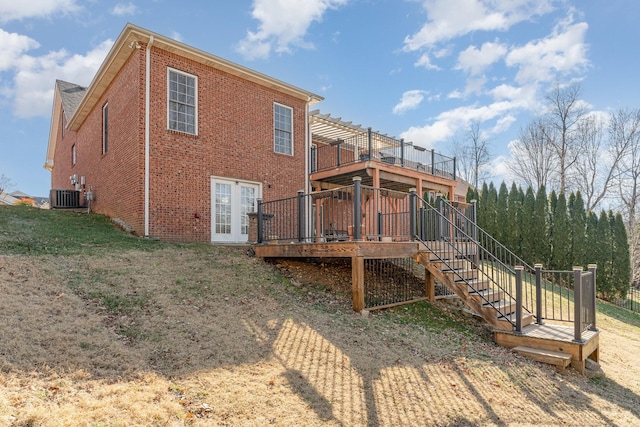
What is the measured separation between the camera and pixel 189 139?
1118 centimetres

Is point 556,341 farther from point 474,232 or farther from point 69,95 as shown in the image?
point 69,95

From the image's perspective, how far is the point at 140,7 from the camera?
11.6m

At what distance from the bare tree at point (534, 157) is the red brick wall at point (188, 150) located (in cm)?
1996

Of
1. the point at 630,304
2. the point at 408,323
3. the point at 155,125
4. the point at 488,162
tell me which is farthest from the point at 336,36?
the point at 488,162

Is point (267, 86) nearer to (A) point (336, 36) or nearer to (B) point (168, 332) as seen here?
(A) point (336, 36)

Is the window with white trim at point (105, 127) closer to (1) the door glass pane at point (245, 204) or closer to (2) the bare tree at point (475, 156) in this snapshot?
(1) the door glass pane at point (245, 204)

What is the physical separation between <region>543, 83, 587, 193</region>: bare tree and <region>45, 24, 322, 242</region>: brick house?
19569 mm

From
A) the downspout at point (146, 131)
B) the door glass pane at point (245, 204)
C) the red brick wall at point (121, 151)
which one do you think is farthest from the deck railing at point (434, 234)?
the red brick wall at point (121, 151)

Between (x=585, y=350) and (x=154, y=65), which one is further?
(x=154, y=65)

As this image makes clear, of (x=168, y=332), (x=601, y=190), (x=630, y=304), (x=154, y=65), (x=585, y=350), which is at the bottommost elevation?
(x=630, y=304)

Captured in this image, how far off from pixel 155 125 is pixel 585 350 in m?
10.8

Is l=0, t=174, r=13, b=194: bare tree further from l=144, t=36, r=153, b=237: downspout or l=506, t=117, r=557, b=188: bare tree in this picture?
l=506, t=117, r=557, b=188: bare tree

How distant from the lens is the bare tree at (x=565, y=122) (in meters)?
25.2

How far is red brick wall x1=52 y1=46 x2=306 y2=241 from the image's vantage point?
34.8ft
